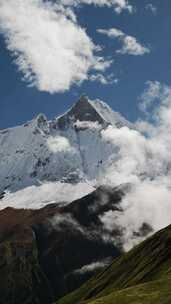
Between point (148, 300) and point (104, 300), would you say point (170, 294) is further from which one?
point (104, 300)

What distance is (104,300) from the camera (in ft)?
555

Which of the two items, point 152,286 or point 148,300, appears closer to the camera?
point 148,300

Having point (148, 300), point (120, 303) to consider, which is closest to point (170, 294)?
point (148, 300)

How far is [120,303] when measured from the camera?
15700cm

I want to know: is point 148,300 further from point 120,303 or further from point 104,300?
point 104,300

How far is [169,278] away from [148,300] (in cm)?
2597

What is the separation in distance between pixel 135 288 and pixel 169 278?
438 inches

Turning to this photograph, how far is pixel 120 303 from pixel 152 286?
13.7 metres

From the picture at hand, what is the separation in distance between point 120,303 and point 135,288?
15780 mm

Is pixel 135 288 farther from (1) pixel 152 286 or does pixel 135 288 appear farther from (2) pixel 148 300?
(2) pixel 148 300

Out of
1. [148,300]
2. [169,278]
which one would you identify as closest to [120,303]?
[148,300]

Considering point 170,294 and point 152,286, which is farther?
point 152,286

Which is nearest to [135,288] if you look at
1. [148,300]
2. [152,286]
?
[152,286]

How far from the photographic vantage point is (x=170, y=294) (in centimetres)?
14838
